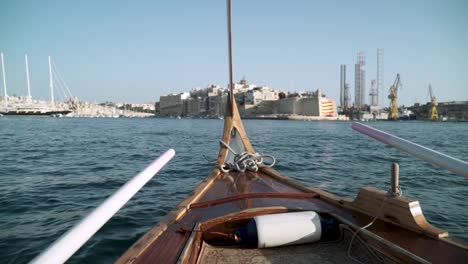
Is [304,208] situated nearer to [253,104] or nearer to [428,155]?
[428,155]

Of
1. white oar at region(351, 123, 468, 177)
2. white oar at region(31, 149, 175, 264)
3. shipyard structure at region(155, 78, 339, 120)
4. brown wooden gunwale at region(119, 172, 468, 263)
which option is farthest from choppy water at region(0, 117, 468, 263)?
shipyard structure at region(155, 78, 339, 120)

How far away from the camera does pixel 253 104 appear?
125062 millimetres

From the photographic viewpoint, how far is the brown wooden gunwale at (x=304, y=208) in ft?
8.26

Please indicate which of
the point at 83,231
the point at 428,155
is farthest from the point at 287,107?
the point at 83,231

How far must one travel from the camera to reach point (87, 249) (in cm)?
440

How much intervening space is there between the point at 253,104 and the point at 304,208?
4812 inches

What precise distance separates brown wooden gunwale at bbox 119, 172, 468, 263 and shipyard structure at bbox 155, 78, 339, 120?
10472 centimetres

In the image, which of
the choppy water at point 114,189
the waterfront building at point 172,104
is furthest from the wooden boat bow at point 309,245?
the waterfront building at point 172,104

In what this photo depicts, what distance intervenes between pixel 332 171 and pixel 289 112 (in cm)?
10593

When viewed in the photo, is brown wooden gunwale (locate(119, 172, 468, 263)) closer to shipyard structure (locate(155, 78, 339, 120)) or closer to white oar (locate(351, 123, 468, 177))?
white oar (locate(351, 123, 468, 177))

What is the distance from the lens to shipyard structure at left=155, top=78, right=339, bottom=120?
4405 inches

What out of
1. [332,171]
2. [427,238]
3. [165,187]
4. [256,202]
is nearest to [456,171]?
[427,238]

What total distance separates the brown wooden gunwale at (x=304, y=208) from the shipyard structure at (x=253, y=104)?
344ft

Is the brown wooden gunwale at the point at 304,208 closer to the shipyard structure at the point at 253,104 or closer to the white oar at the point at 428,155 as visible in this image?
the white oar at the point at 428,155
